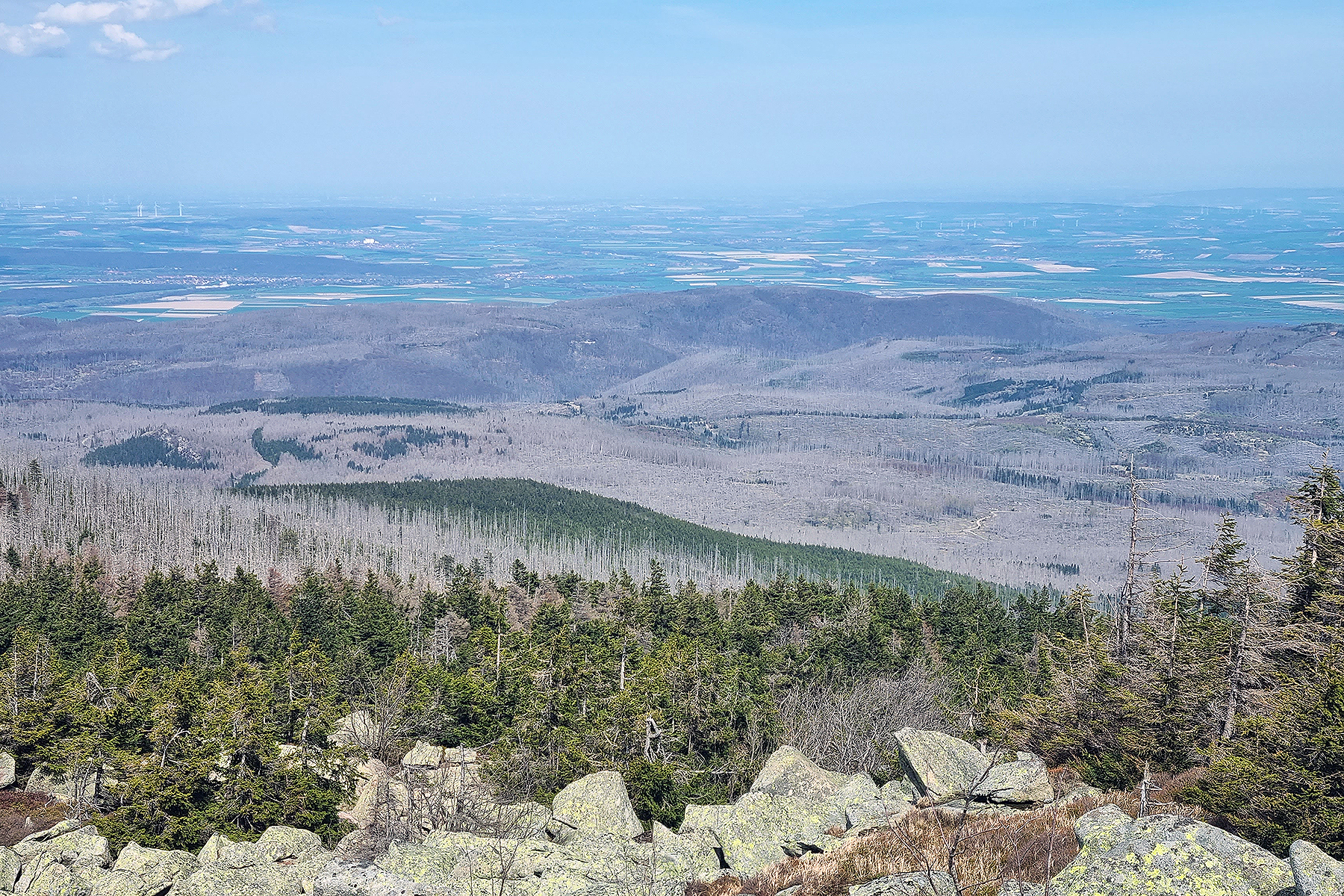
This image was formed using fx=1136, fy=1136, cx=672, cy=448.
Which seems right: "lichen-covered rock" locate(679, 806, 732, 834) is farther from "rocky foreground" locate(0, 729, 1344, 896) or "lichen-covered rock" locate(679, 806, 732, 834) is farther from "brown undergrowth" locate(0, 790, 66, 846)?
"brown undergrowth" locate(0, 790, 66, 846)

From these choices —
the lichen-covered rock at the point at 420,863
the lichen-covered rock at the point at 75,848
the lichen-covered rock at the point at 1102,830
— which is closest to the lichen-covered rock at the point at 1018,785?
the lichen-covered rock at the point at 1102,830

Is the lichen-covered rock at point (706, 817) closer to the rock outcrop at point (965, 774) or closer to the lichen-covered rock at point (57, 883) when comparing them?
the rock outcrop at point (965, 774)

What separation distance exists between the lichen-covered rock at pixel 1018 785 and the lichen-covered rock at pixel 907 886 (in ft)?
25.8

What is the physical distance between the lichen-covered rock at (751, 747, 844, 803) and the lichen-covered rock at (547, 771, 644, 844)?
2.85 m

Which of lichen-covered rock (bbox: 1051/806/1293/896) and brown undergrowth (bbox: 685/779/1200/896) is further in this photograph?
brown undergrowth (bbox: 685/779/1200/896)

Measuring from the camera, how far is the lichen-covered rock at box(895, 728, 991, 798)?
22781mm

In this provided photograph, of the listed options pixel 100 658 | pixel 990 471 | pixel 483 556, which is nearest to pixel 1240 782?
pixel 100 658

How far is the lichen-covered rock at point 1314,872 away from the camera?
39.3 ft

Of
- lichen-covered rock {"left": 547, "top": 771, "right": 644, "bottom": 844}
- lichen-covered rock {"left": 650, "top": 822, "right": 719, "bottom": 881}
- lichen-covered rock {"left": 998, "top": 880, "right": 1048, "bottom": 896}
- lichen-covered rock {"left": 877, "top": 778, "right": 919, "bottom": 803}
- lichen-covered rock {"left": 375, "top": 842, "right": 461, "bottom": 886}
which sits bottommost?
lichen-covered rock {"left": 547, "top": 771, "right": 644, "bottom": 844}

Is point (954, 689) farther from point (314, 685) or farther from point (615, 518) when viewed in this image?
point (615, 518)

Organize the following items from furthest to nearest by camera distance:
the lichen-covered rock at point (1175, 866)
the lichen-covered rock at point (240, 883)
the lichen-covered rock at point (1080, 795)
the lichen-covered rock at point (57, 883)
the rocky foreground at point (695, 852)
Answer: the lichen-covered rock at point (1080, 795)
the lichen-covered rock at point (57, 883)
the lichen-covered rock at point (240, 883)
the rocky foreground at point (695, 852)
the lichen-covered rock at point (1175, 866)

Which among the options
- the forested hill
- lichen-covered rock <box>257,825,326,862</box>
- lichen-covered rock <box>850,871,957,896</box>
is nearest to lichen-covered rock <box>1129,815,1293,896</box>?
lichen-covered rock <box>850,871,957,896</box>

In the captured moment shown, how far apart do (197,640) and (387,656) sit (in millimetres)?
12773

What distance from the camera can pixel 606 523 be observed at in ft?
418
